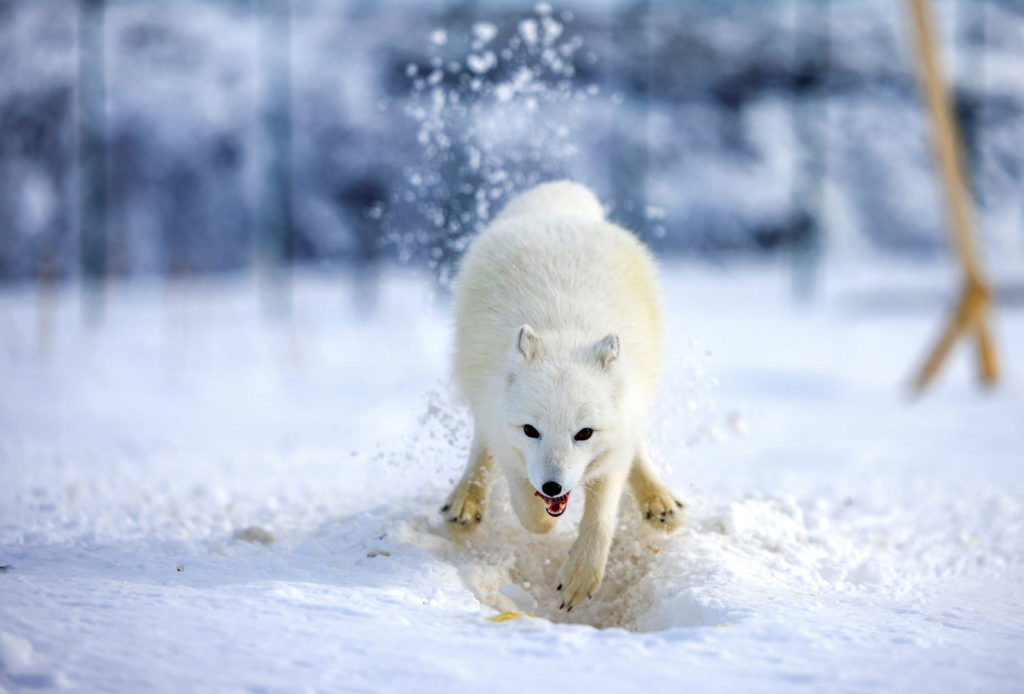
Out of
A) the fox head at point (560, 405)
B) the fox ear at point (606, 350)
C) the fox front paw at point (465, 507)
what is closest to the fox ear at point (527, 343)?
the fox head at point (560, 405)

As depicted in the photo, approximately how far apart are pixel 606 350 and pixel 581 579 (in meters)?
0.80

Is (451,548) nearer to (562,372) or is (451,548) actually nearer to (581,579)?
(581,579)

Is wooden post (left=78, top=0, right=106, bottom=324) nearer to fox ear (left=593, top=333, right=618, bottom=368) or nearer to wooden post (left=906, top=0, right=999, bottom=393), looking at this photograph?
wooden post (left=906, top=0, right=999, bottom=393)

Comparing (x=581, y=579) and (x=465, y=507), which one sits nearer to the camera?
(x=581, y=579)

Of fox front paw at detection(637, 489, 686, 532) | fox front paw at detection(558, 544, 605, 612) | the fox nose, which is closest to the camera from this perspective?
the fox nose

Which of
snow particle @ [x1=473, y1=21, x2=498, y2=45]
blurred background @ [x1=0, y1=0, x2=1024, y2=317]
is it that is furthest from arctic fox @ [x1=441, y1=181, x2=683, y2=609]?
blurred background @ [x1=0, y1=0, x2=1024, y2=317]

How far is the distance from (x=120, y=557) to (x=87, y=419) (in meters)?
4.17

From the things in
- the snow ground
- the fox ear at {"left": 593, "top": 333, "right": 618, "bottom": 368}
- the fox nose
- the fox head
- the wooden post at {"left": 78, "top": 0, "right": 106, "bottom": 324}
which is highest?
the wooden post at {"left": 78, "top": 0, "right": 106, "bottom": 324}

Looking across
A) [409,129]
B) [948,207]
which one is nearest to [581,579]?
[948,207]

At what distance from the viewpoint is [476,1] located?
11.5 m

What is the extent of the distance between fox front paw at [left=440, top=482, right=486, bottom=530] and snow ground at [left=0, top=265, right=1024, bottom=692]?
6 cm

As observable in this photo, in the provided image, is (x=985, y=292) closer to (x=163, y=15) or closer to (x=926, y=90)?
(x=926, y=90)

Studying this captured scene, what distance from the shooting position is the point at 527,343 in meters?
2.97

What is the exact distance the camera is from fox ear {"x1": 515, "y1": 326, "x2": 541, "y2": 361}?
2957 mm
